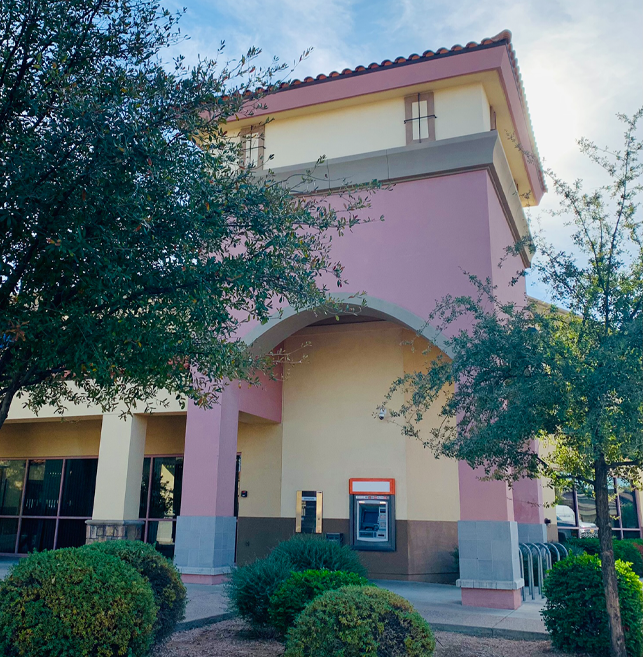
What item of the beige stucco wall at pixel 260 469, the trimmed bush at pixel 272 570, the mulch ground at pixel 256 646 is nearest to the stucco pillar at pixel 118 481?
the beige stucco wall at pixel 260 469

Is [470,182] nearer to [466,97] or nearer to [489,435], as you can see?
[466,97]

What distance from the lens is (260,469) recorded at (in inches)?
658

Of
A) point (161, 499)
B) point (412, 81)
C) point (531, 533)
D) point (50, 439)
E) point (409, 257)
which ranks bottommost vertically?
point (531, 533)

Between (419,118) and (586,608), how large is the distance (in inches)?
383

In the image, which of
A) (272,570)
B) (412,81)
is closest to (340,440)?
(272,570)

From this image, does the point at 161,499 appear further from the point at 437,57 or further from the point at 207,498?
the point at 437,57

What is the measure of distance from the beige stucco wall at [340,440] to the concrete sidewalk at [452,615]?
2.99m

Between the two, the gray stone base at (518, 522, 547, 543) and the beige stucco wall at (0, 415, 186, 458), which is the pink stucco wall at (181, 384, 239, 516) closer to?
the beige stucco wall at (0, 415, 186, 458)

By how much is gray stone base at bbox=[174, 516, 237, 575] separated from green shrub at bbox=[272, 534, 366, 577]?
→ 3.87 meters

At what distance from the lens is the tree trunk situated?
7320mm

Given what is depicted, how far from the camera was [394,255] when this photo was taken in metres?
13.2

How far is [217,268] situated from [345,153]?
348 inches

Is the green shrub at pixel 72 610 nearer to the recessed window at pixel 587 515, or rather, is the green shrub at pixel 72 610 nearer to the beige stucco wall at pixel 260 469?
the beige stucco wall at pixel 260 469

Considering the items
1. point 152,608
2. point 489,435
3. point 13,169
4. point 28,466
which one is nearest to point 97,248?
point 13,169
